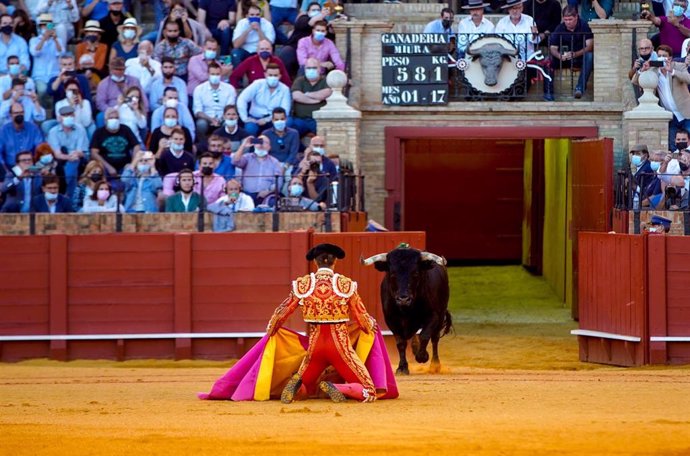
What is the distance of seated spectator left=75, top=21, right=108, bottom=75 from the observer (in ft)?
62.9

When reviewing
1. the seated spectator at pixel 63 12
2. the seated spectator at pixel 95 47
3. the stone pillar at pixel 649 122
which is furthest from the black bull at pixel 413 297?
the seated spectator at pixel 63 12

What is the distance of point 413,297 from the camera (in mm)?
13938

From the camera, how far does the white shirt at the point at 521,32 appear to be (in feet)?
62.3

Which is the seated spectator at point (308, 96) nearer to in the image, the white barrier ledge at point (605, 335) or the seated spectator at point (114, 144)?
the seated spectator at point (114, 144)

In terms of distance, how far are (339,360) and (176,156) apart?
6.50 metres

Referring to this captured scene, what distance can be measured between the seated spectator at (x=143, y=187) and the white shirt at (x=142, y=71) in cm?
139

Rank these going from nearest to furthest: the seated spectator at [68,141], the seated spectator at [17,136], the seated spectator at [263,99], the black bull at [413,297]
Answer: the black bull at [413,297] < the seated spectator at [68,141] < the seated spectator at [17,136] < the seated spectator at [263,99]

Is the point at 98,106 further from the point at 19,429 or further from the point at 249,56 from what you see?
the point at 19,429

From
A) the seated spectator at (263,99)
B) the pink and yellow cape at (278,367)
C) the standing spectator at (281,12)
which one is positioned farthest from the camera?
the standing spectator at (281,12)

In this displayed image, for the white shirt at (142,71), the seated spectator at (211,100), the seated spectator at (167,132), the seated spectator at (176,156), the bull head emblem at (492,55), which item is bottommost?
the seated spectator at (176,156)

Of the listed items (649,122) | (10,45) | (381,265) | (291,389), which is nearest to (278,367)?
(291,389)

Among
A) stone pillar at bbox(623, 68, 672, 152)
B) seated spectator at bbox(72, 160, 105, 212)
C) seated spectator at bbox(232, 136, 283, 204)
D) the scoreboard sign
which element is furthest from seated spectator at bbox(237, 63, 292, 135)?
stone pillar at bbox(623, 68, 672, 152)

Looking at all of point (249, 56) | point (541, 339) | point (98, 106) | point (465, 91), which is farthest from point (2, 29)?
point (541, 339)

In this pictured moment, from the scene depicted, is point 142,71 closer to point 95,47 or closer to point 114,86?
point 114,86
